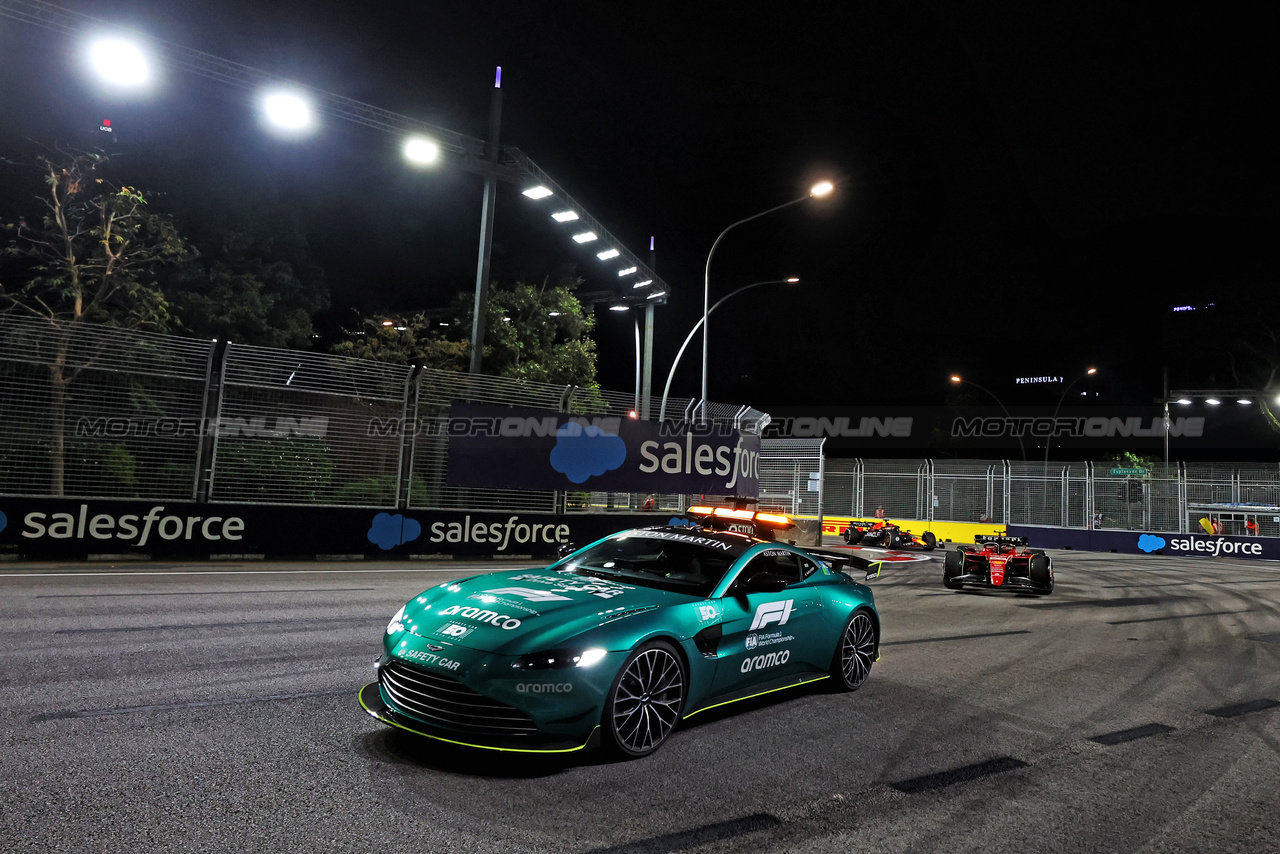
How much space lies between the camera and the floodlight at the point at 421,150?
749 inches

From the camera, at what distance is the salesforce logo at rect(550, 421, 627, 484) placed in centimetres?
1908

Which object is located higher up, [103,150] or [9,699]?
[103,150]

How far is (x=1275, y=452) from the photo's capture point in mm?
70250

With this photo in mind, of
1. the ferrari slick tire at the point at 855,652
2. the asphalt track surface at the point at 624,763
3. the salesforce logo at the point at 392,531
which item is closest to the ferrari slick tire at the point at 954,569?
the asphalt track surface at the point at 624,763

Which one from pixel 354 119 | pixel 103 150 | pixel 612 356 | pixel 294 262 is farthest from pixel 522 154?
pixel 612 356

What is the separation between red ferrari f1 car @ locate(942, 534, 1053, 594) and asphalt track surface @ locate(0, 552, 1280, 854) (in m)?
6.30

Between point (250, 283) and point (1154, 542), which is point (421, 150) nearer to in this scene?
point (250, 283)

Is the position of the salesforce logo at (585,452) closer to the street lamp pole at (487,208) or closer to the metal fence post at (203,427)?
the street lamp pole at (487,208)

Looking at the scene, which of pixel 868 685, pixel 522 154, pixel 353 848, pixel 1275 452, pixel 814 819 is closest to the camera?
pixel 353 848

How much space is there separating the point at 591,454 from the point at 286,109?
10070 mm

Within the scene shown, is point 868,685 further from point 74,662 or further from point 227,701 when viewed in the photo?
point 74,662

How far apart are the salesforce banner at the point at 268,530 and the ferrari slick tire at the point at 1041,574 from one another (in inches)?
357

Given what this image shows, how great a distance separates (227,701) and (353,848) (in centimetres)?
246

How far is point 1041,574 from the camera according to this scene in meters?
Result: 14.6
